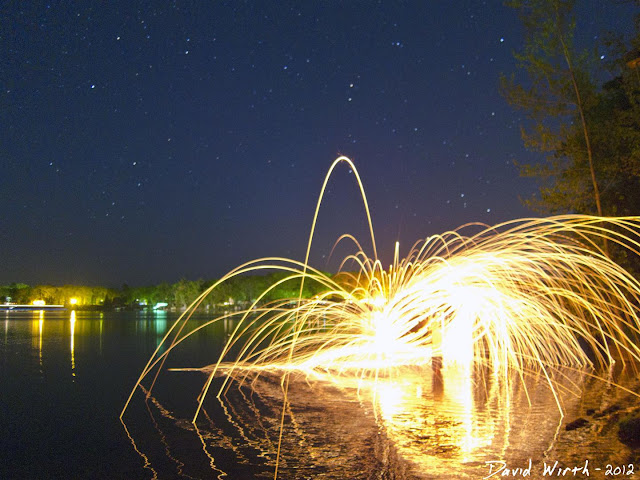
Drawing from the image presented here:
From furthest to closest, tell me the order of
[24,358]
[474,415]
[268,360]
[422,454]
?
[268,360] → [24,358] → [474,415] → [422,454]

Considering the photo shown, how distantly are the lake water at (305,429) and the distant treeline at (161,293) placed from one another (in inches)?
3466

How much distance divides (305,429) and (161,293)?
442 ft

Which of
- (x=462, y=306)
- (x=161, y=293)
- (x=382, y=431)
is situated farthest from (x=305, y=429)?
(x=161, y=293)

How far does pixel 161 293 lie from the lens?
136 meters

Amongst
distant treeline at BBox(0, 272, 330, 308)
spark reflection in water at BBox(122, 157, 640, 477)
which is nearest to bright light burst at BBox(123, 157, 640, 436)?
spark reflection in water at BBox(122, 157, 640, 477)

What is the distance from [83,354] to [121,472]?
43.0 feet

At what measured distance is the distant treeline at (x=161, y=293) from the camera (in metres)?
107

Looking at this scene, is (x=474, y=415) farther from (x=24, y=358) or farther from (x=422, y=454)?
(x=24, y=358)

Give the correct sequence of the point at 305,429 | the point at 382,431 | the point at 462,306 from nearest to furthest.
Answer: the point at 382,431 < the point at 305,429 < the point at 462,306

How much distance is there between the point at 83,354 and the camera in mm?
17578

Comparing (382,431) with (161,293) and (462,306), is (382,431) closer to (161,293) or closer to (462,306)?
(462,306)

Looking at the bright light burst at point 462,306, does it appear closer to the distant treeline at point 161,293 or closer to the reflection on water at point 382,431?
the reflection on water at point 382,431

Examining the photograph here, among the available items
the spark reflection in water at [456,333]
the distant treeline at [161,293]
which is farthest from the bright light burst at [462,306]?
the distant treeline at [161,293]

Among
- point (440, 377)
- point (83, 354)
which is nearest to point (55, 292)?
point (83, 354)
